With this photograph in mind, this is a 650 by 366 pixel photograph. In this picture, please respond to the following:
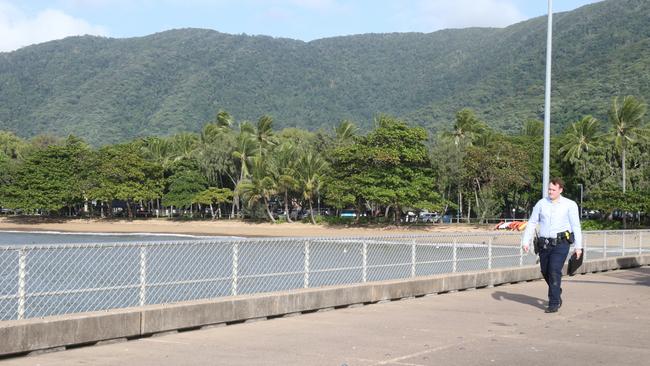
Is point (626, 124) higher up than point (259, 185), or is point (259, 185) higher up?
point (626, 124)

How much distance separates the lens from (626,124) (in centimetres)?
7769

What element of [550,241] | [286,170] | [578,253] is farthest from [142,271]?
[286,170]

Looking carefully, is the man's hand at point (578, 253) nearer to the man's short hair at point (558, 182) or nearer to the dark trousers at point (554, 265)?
the dark trousers at point (554, 265)

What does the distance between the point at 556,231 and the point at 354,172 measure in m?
61.5

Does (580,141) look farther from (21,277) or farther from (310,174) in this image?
(21,277)

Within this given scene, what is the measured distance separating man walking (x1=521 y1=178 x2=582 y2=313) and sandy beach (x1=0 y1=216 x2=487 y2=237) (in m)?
54.8

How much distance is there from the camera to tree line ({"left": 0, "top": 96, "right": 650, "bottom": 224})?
72.1m

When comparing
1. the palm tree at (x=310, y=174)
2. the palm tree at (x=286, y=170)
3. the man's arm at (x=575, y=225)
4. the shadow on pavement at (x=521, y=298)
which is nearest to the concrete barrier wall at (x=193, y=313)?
the shadow on pavement at (x=521, y=298)

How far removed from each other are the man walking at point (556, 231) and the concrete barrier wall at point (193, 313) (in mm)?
2848

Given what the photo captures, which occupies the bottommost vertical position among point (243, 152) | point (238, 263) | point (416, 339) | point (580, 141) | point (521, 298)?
point (521, 298)

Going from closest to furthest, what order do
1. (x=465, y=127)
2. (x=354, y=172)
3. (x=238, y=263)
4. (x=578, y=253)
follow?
(x=578, y=253) → (x=238, y=263) → (x=354, y=172) → (x=465, y=127)

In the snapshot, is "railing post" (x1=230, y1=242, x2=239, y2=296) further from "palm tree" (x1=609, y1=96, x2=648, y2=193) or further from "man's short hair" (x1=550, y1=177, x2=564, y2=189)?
"palm tree" (x1=609, y1=96, x2=648, y2=193)

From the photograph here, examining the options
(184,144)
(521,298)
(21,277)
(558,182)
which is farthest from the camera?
(184,144)

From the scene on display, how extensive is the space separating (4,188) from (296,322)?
273 ft
